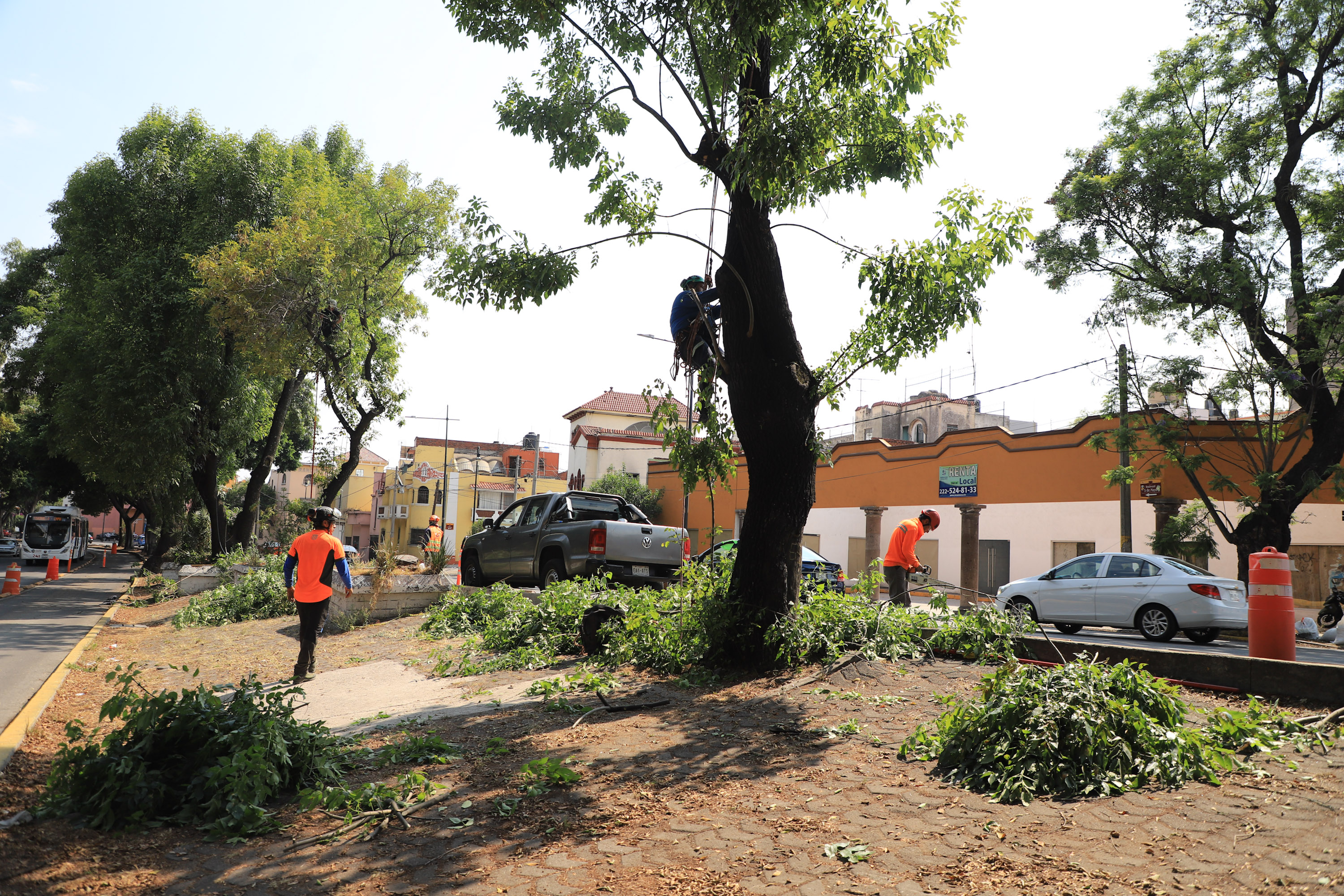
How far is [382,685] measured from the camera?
8.39 metres

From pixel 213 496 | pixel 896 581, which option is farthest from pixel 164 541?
pixel 896 581

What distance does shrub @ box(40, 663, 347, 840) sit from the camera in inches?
171

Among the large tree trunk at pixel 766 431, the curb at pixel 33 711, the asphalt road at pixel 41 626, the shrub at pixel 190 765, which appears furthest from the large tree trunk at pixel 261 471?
the shrub at pixel 190 765

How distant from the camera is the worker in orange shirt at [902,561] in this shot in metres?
10.4

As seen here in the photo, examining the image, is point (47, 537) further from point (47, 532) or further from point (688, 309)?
point (688, 309)

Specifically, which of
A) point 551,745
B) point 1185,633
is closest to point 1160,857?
point 551,745

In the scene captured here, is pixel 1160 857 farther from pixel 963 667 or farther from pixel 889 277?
pixel 889 277

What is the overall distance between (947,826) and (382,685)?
6.11m

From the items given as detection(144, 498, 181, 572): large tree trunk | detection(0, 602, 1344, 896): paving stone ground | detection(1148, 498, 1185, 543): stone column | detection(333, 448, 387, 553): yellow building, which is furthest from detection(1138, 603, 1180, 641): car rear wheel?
detection(333, 448, 387, 553): yellow building

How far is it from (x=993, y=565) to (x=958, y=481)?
3.54 metres

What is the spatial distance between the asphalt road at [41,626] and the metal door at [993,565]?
23.2m

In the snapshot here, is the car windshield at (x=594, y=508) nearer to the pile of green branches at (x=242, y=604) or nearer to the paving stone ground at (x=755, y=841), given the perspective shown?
the pile of green branches at (x=242, y=604)

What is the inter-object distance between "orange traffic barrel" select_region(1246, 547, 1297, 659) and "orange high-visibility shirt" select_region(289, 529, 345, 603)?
8.26 metres

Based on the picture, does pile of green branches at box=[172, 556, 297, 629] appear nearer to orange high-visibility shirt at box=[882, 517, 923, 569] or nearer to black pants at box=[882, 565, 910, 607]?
black pants at box=[882, 565, 910, 607]
